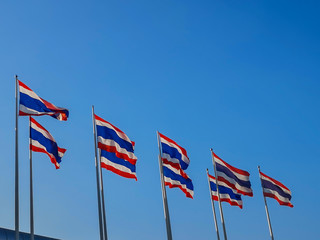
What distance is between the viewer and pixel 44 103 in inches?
1140

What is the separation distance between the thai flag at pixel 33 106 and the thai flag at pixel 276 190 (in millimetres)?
19823

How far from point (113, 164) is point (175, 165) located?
5153mm

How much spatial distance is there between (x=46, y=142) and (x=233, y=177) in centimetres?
1643

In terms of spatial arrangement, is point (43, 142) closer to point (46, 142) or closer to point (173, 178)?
point (46, 142)

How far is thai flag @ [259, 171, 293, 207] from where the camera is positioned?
41.7m

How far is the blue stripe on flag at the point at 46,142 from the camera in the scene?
1127 inches

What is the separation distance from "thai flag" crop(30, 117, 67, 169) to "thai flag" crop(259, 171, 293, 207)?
19.4 meters

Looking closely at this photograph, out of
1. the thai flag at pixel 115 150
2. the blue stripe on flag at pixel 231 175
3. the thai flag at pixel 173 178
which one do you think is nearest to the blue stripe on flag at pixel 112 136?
the thai flag at pixel 115 150

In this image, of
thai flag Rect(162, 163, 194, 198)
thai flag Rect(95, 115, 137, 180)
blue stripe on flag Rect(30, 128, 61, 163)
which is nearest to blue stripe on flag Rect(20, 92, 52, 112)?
blue stripe on flag Rect(30, 128, 61, 163)

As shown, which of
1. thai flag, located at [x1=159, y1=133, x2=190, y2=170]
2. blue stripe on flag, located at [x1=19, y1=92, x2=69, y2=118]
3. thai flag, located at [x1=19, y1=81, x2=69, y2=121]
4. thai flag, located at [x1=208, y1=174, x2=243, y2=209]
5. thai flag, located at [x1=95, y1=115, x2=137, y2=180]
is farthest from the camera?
thai flag, located at [x1=208, y1=174, x2=243, y2=209]

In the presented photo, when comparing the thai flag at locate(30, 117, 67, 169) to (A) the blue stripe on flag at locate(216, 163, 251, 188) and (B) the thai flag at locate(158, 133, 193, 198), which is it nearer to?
(B) the thai flag at locate(158, 133, 193, 198)

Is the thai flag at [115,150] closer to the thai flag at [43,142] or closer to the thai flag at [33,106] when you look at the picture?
the thai flag at [43,142]

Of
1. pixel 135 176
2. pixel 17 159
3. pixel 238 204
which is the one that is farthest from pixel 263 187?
pixel 17 159

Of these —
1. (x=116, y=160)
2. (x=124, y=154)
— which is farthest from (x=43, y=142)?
(x=124, y=154)
